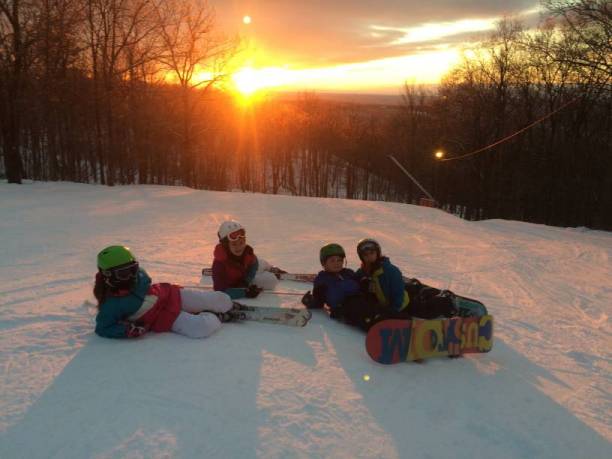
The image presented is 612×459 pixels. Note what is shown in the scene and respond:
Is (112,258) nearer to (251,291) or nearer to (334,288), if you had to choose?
(251,291)

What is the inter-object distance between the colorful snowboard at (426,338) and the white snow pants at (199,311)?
4.87ft

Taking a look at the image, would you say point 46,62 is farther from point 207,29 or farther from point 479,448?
point 479,448

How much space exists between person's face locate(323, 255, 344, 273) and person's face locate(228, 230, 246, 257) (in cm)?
105

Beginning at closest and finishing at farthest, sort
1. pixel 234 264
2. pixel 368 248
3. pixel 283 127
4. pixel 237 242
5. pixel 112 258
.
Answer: pixel 112 258 → pixel 368 248 → pixel 237 242 → pixel 234 264 → pixel 283 127

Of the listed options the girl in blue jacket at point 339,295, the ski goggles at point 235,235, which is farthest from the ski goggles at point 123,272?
the girl in blue jacket at point 339,295

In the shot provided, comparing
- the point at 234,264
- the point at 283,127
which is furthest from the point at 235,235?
the point at 283,127

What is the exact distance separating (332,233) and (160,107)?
18842mm

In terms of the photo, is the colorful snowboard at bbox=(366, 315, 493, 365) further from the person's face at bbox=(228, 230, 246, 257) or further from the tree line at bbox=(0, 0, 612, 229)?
the tree line at bbox=(0, 0, 612, 229)

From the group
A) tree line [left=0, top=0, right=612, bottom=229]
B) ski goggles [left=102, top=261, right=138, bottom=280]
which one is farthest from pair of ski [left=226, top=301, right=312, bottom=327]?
tree line [left=0, top=0, right=612, bottom=229]

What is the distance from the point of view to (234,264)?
5117 mm

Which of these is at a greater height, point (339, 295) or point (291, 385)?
point (339, 295)

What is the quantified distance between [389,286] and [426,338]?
70 cm

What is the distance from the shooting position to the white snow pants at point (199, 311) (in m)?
3.96

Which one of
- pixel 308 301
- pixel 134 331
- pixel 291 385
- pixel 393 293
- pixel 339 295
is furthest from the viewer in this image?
pixel 308 301
